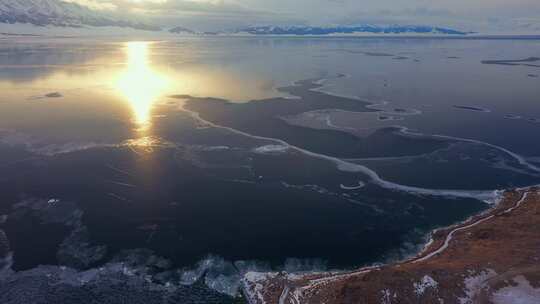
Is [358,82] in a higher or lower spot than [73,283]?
higher

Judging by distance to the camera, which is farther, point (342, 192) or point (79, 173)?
Answer: point (79, 173)

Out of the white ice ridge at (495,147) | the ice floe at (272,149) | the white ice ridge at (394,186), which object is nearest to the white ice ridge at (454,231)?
the white ice ridge at (394,186)

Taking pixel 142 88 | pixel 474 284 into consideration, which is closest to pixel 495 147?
pixel 474 284

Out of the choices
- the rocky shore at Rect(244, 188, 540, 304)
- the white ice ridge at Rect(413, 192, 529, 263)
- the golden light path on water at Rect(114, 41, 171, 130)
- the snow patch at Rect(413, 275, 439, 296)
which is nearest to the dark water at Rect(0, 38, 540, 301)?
the golden light path on water at Rect(114, 41, 171, 130)

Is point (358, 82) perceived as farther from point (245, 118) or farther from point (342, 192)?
point (342, 192)

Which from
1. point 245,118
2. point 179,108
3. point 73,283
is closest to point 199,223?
point 73,283

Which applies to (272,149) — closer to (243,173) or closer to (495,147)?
(243,173)

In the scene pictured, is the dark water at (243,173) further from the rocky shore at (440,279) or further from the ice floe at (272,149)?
the rocky shore at (440,279)
